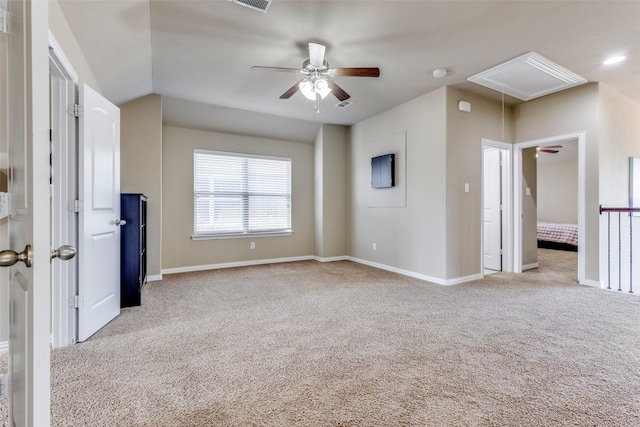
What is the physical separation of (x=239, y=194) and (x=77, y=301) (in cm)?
322

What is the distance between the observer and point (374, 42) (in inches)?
110

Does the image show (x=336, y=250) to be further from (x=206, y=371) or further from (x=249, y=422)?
(x=249, y=422)

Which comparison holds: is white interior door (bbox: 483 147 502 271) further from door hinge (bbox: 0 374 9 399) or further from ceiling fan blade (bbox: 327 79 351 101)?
door hinge (bbox: 0 374 9 399)

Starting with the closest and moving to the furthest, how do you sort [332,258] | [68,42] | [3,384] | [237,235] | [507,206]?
[3,384], [68,42], [507,206], [237,235], [332,258]

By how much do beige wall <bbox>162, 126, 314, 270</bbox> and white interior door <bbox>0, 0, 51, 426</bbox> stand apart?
4.16 m

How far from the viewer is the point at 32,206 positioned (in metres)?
0.72

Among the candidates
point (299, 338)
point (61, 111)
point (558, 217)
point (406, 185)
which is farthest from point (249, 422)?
point (558, 217)

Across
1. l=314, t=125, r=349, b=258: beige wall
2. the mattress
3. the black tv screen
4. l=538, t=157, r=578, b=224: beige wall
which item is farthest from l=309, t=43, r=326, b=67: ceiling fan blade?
l=538, t=157, r=578, b=224: beige wall

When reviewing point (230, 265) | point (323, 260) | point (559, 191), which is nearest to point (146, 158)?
point (230, 265)

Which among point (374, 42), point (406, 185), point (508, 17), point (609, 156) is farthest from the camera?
point (406, 185)

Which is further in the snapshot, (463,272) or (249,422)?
(463,272)

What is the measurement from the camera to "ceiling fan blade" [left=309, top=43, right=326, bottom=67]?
272 cm

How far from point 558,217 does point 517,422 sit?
9.37 m

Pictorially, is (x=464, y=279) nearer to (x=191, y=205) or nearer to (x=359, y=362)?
(x=359, y=362)
